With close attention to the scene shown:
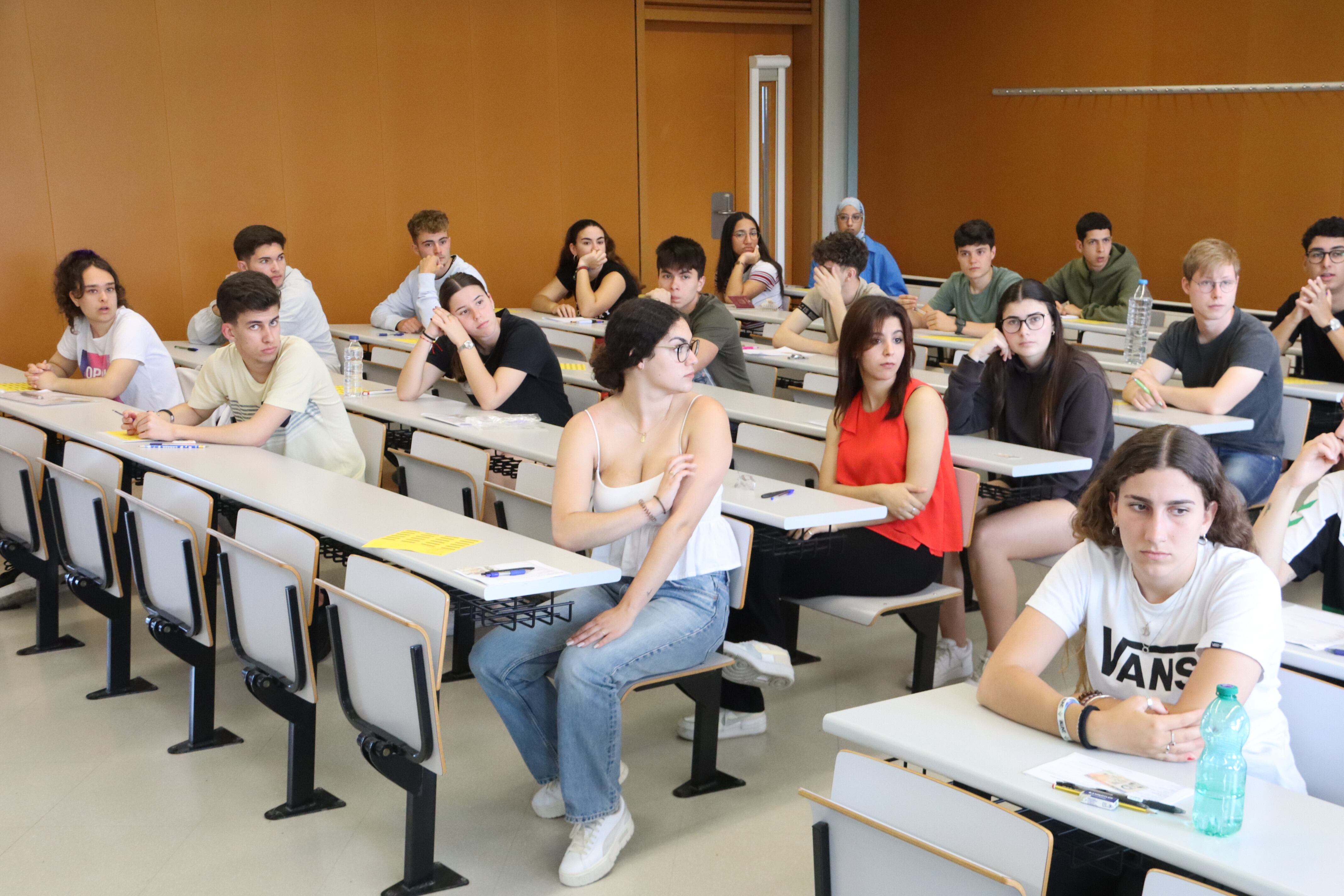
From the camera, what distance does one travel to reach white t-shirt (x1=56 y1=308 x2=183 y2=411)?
4.95 metres

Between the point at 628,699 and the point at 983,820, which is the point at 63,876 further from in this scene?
the point at 983,820

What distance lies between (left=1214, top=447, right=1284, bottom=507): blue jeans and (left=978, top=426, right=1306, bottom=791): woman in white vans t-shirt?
248 cm

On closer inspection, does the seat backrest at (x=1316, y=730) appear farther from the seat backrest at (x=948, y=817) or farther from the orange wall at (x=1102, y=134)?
the orange wall at (x=1102, y=134)

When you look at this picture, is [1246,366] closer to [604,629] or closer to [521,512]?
[521,512]

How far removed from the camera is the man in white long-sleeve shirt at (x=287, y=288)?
19.3ft

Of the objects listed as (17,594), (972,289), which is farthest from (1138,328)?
(17,594)

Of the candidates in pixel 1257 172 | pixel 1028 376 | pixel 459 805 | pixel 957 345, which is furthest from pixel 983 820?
pixel 1257 172

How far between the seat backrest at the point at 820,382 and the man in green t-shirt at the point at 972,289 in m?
0.88

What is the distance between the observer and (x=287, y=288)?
595 cm

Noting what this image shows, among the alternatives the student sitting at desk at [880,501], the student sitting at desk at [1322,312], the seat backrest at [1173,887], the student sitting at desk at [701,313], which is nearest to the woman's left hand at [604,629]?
the student sitting at desk at [880,501]

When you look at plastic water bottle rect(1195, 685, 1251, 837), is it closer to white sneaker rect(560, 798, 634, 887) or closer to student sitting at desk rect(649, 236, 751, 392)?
white sneaker rect(560, 798, 634, 887)

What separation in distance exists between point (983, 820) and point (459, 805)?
1779 mm

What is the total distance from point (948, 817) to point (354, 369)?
3.90m

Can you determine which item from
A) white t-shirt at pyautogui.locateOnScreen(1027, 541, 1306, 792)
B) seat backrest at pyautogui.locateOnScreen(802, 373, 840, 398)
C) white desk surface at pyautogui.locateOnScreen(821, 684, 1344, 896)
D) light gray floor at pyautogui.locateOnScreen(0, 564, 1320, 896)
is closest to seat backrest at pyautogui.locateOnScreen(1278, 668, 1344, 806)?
white t-shirt at pyautogui.locateOnScreen(1027, 541, 1306, 792)
